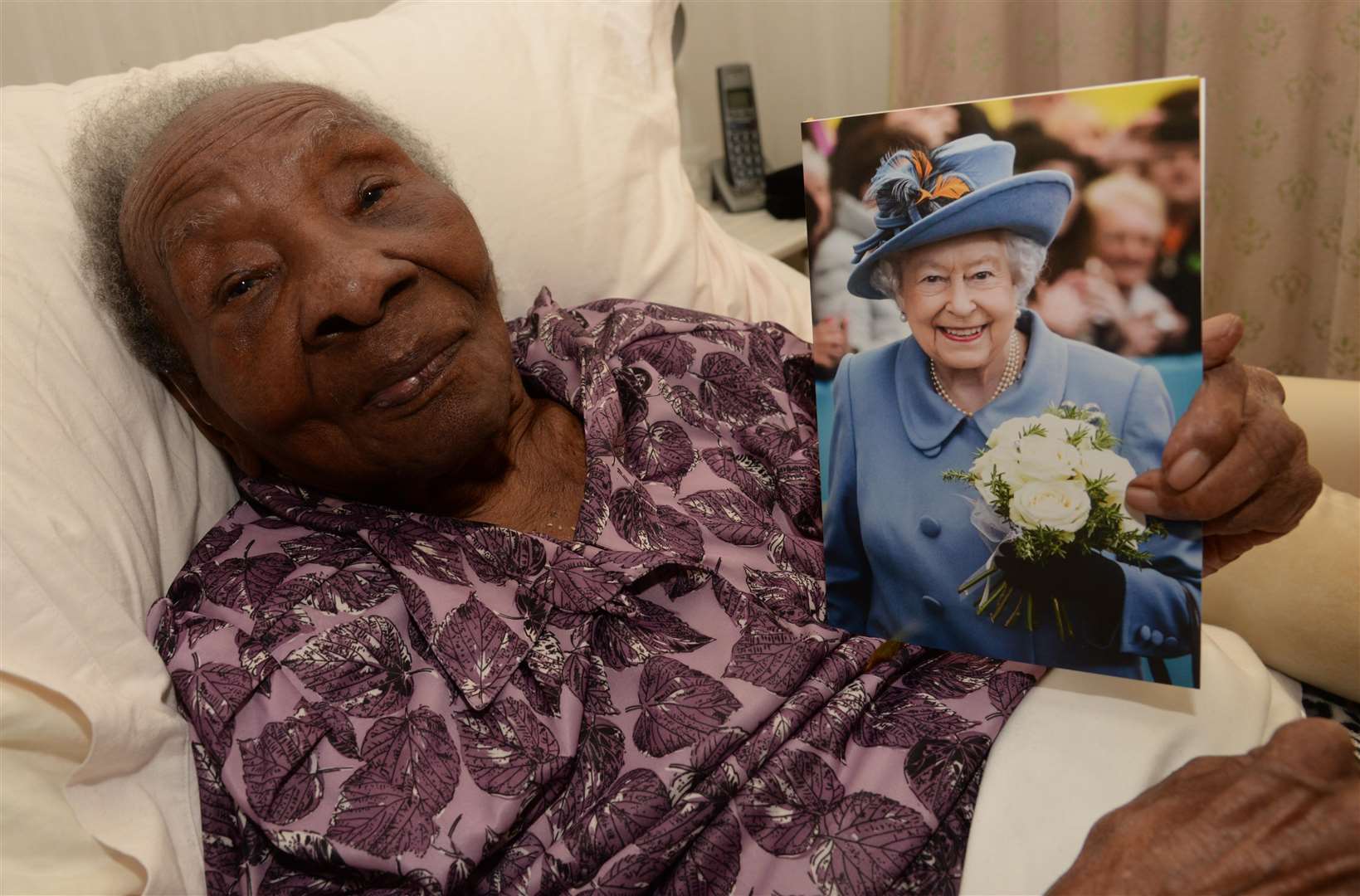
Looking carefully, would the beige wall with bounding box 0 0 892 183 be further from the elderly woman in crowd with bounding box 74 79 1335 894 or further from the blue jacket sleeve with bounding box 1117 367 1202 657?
the blue jacket sleeve with bounding box 1117 367 1202 657

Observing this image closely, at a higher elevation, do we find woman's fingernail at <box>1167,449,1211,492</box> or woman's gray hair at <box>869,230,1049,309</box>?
woman's gray hair at <box>869,230,1049,309</box>

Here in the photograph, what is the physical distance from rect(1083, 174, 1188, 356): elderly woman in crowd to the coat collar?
41mm

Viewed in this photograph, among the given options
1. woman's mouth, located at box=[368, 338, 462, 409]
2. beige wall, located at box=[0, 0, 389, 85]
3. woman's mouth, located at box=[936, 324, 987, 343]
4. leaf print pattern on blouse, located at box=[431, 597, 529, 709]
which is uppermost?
beige wall, located at box=[0, 0, 389, 85]

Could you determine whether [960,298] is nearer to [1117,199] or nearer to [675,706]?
[1117,199]

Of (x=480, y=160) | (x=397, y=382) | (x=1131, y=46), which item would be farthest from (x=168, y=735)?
(x=1131, y=46)

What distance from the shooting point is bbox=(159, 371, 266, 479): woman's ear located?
1.03m

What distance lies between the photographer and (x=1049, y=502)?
0.69 meters

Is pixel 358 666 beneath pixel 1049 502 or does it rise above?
beneath

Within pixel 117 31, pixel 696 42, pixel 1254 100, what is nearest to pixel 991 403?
pixel 1254 100

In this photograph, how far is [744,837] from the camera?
75 cm

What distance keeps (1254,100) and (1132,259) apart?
1223 millimetres

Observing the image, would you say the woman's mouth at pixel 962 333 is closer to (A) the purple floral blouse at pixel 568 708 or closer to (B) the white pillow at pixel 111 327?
(A) the purple floral blouse at pixel 568 708

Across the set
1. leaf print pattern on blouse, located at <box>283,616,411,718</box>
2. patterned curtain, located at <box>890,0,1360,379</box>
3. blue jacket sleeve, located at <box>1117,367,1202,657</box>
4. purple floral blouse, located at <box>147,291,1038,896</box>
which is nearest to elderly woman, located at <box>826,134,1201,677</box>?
blue jacket sleeve, located at <box>1117,367,1202,657</box>

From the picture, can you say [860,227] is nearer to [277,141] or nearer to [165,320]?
[277,141]
